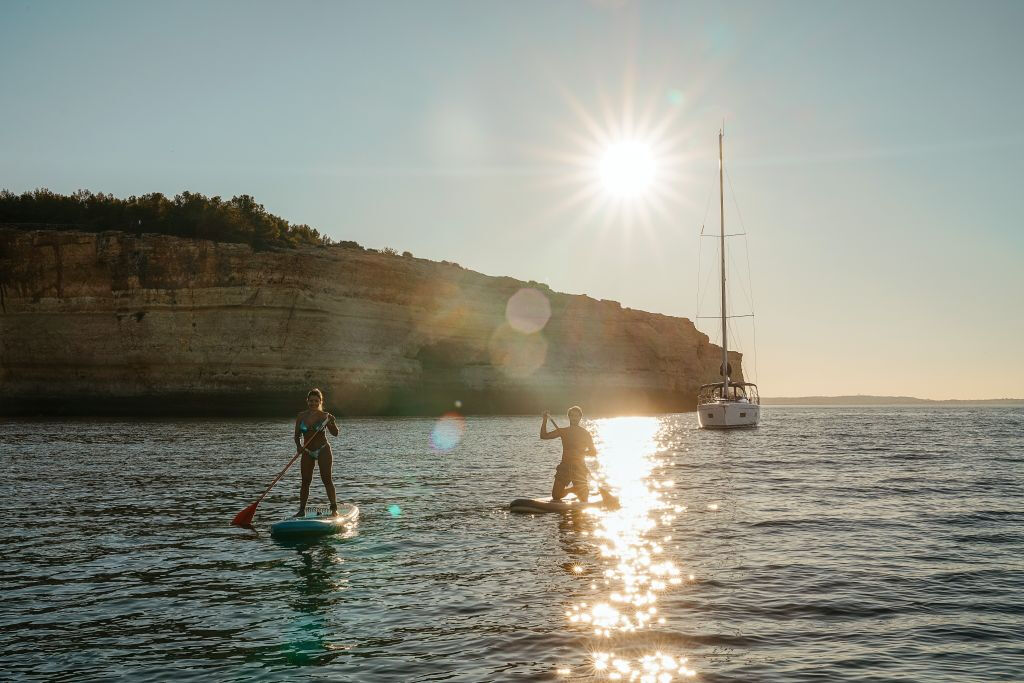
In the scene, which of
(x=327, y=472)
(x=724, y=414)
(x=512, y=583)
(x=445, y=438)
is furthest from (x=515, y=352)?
(x=512, y=583)

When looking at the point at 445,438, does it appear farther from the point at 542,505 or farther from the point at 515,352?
the point at 515,352

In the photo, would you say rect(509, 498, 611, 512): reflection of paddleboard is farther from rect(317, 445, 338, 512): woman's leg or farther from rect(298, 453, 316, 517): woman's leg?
rect(298, 453, 316, 517): woman's leg

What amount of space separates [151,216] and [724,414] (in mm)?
47588

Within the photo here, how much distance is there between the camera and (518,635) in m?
7.78

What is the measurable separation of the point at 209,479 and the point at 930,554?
1692cm

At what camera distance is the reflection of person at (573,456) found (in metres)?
15.4

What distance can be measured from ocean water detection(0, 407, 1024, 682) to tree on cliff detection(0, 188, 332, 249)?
151 ft

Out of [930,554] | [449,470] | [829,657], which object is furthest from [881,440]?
[829,657]

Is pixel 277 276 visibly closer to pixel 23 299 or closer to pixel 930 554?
pixel 23 299

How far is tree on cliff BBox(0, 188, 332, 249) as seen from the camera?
64.2 metres

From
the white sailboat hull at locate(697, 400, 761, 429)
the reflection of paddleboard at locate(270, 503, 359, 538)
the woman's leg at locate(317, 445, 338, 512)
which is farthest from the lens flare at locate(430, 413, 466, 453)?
the reflection of paddleboard at locate(270, 503, 359, 538)

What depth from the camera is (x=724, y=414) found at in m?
49.8

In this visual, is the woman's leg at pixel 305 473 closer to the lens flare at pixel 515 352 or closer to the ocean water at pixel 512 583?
the ocean water at pixel 512 583

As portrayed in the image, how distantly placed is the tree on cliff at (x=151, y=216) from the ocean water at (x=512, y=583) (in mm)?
45985
